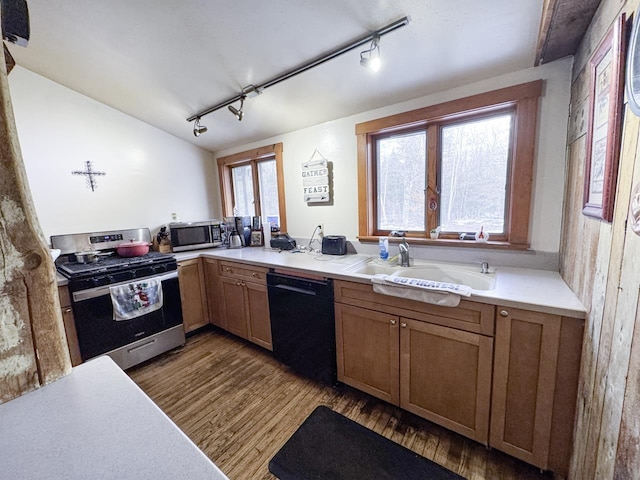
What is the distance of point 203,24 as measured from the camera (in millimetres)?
1526

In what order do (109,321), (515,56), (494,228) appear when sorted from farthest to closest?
1. (109,321)
2. (494,228)
3. (515,56)

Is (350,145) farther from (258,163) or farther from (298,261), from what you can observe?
(258,163)

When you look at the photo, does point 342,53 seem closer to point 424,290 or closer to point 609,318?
point 424,290

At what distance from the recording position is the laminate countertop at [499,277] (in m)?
1.19

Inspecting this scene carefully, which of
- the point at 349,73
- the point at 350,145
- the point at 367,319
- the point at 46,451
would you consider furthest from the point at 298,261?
the point at 46,451

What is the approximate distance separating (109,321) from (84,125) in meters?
1.83

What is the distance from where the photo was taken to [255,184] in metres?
3.22

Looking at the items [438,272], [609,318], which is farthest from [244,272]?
[609,318]

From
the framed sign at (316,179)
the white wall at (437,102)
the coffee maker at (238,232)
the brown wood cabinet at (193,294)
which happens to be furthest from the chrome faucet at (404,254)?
the brown wood cabinet at (193,294)

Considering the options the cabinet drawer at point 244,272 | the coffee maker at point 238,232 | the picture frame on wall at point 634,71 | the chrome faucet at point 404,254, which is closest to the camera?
the picture frame on wall at point 634,71

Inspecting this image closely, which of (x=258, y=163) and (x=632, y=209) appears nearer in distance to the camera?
(x=632, y=209)

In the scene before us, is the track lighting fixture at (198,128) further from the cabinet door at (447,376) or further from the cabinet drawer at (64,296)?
the cabinet door at (447,376)

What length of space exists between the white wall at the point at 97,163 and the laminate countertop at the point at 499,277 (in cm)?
86

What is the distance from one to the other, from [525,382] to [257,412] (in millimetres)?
1534
